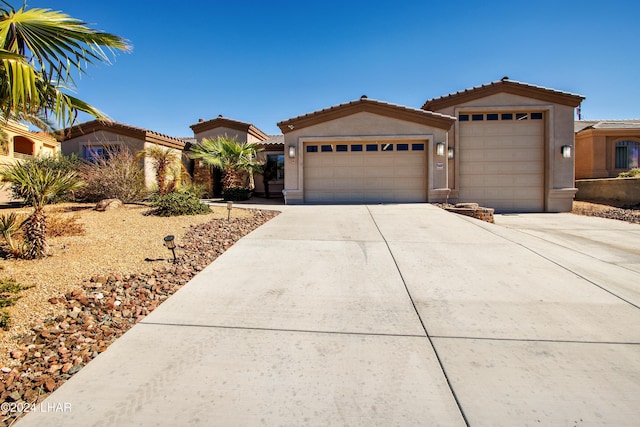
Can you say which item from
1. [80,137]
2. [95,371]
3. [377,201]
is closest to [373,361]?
[95,371]

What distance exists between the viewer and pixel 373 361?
8.48 ft

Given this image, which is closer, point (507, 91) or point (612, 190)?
point (507, 91)

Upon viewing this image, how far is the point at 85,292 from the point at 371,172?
1035cm

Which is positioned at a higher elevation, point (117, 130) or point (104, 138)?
point (117, 130)

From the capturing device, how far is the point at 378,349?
2.76 metres

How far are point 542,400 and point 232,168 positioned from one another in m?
13.5

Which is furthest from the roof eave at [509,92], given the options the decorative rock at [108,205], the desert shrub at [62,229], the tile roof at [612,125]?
the desert shrub at [62,229]

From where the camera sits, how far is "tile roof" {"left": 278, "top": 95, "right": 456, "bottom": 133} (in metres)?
12.1

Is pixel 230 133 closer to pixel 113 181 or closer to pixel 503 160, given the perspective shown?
pixel 113 181

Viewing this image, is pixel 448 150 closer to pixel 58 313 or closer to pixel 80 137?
pixel 58 313

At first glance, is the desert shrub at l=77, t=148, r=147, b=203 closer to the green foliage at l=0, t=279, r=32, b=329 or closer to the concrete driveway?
the green foliage at l=0, t=279, r=32, b=329

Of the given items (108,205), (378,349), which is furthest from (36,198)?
(378,349)

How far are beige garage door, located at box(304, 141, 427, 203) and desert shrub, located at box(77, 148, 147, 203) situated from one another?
244 inches

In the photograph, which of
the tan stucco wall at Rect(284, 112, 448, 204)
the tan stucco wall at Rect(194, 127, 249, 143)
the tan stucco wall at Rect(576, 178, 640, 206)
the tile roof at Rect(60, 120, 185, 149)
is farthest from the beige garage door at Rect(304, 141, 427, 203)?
the tan stucco wall at Rect(576, 178, 640, 206)
